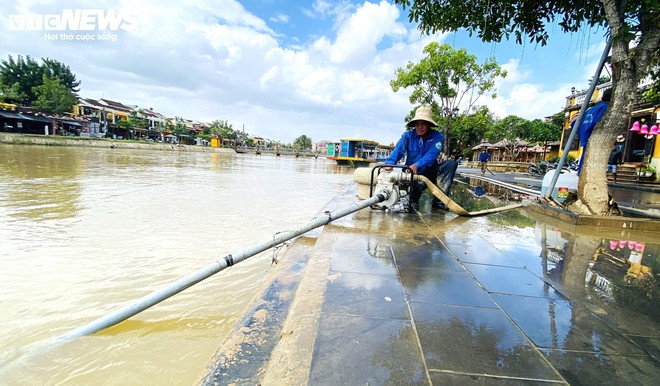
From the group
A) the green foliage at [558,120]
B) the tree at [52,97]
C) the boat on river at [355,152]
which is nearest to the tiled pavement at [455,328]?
the boat on river at [355,152]

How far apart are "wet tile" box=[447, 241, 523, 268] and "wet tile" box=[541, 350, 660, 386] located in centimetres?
120

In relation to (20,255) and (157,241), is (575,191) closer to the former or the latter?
(157,241)

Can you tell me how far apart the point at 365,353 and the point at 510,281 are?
1450mm

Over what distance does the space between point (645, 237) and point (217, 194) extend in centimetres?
908

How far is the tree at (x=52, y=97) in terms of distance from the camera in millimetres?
41000

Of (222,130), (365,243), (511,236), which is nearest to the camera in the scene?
(365,243)

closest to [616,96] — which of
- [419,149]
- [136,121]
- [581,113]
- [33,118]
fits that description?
[581,113]

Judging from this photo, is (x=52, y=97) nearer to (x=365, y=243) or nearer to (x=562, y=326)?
(x=365, y=243)

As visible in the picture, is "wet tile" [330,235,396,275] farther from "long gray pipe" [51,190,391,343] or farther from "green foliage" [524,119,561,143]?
"green foliage" [524,119,561,143]

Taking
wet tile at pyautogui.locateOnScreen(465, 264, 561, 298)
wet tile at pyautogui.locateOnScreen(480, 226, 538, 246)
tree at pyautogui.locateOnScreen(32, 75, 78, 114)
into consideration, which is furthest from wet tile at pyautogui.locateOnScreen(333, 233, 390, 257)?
tree at pyautogui.locateOnScreen(32, 75, 78, 114)

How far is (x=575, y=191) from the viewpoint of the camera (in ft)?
14.9

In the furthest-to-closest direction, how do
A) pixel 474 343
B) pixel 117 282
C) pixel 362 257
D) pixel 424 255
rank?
pixel 117 282 → pixel 424 255 → pixel 362 257 → pixel 474 343

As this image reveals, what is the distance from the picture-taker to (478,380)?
112cm

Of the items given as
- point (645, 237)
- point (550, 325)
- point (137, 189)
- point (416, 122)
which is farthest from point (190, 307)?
point (137, 189)
